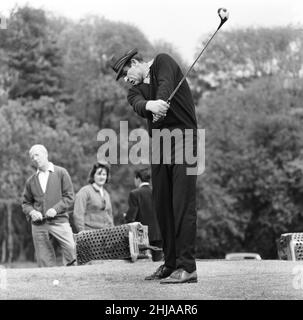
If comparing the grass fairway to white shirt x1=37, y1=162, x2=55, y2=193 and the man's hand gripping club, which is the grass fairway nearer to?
the man's hand gripping club

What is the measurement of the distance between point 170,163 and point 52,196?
5.35 m

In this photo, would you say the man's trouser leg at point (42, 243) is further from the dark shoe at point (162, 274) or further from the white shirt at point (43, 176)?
the dark shoe at point (162, 274)

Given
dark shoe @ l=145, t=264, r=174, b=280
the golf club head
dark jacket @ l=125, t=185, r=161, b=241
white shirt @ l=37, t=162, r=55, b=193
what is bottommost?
dark shoe @ l=145, t=264, r=174, b=280

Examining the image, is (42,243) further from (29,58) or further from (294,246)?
(29,58)

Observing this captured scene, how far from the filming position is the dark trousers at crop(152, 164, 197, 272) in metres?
9.37

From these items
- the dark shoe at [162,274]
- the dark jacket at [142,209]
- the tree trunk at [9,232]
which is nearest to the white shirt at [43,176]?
the dark jacket at [142,209]

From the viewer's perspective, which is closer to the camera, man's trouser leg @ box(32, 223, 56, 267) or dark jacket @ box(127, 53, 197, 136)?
dark jacket @ box(127, 53, 197, 136)

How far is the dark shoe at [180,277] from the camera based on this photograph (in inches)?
364

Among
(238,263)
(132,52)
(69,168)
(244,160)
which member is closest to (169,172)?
(132,52)

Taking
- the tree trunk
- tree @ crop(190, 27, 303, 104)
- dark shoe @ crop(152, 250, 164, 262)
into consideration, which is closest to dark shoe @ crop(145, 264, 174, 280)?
dark shoe @ crop(152, 250, 164, 262)

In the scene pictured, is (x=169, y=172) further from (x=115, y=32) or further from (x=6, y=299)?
(x=115, y=32)

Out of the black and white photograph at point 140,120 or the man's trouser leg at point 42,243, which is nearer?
the man's trouser leg at point 42,243

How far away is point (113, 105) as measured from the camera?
6041 centimetres

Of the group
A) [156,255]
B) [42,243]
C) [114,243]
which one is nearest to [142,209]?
[156,255]
